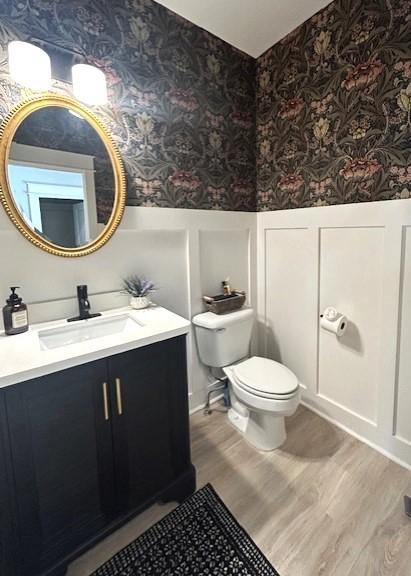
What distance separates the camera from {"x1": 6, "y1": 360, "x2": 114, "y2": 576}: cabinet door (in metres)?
0.96

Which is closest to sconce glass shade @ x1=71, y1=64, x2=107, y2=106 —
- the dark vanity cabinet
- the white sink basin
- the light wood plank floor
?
the white sink basin

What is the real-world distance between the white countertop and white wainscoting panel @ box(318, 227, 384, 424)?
109 cm

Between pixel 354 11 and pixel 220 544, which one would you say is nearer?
pixel 220 544

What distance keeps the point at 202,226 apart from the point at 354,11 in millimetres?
1413

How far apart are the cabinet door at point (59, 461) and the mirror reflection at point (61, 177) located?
764 mm

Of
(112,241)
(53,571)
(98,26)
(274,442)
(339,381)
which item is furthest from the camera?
(339,381)

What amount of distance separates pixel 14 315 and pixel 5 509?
0.71 m

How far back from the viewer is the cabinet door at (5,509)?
92 centimetres

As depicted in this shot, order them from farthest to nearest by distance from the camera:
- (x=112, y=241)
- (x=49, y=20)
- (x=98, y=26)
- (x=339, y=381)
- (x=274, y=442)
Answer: (x=339, y=381), (x=274, y=442), (x=112, y=241), (x=98, y=26), (x=49, y=20)

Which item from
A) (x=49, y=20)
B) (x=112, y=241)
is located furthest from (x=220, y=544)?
(x=49, y=20)

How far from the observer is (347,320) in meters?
1.81

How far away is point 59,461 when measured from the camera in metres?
1.05

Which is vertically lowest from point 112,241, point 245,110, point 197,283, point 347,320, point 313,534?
point 313,534

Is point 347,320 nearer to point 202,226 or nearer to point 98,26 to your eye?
point 202,226
